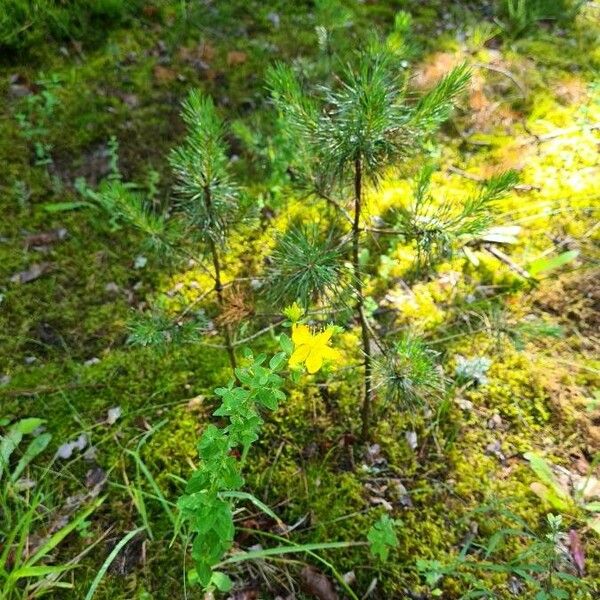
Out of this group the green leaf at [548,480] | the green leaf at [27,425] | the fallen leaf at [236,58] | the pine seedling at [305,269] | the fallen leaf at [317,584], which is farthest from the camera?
the fallen leaf at [236,58]

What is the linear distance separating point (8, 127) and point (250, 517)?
3.08 meters

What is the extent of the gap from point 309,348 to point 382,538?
3.51 feet

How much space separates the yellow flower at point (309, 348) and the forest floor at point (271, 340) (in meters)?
0.53

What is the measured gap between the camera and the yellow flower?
1.46 m

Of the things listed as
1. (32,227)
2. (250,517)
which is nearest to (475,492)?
(250,517)

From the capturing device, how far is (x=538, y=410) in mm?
2592

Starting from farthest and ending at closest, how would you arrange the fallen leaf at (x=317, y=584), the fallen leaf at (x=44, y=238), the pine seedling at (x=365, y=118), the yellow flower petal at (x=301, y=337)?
the fallen leaf at (x=44, y=238) < the fallen leaf at (x=317, y=584) < the pine seedling at (x=365, y=118) < the yellow flower petal at (x=301, y=337)

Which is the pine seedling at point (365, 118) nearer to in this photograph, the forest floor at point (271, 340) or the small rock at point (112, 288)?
the forest floor at point (271, 340)

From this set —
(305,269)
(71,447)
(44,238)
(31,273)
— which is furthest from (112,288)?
(305,269)

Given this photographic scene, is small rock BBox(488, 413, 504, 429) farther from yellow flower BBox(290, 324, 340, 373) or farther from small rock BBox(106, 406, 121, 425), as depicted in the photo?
small rock BBox(106, 406, 121, 425)

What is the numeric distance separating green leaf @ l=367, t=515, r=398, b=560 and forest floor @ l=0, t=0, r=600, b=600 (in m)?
0.09

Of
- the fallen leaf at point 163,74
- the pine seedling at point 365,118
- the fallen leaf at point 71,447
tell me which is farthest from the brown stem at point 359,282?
the fallen leaf at point 163,74

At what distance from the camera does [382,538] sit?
2131mm

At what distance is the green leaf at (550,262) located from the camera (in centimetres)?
295
